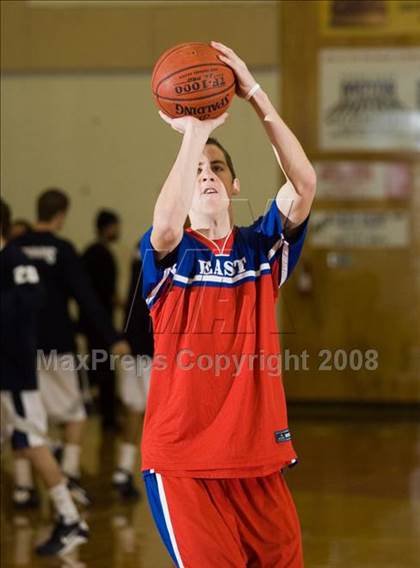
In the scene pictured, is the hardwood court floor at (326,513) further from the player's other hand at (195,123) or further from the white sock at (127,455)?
the player's other hand at (195,123)

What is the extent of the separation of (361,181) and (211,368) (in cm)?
678

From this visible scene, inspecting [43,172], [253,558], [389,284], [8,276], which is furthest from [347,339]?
[253,558]

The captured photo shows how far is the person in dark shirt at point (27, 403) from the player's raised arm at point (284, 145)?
2.54 meters

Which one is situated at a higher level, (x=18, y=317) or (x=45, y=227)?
(x=45, y=227)

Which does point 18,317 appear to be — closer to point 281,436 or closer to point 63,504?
point 63,504

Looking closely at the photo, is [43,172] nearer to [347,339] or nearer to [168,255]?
[347,339]

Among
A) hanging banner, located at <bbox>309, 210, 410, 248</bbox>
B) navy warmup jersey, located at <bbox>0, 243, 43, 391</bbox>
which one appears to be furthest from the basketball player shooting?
hanging banner, located at <bbox>309, 210, 410, 248</bbox>

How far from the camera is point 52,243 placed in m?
6.11

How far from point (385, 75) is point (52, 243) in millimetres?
4249

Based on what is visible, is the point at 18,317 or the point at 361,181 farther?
the point at 361,181

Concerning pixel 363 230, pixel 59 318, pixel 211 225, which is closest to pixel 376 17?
pixel 363 230

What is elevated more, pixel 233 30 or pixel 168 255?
pixel 233 30

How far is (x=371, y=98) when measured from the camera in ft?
30.6

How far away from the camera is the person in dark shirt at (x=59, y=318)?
610cm
